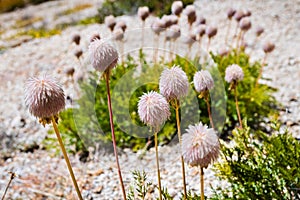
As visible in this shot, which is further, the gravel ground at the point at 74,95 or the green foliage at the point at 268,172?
the gravel ground at the point at 74,95

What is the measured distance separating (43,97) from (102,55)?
11.4 inches

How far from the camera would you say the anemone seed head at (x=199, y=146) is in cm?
117

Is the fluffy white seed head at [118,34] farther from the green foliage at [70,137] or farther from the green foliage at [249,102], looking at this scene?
the green foliage at [249,102]

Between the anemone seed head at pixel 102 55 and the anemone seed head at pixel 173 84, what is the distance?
0.72 feet

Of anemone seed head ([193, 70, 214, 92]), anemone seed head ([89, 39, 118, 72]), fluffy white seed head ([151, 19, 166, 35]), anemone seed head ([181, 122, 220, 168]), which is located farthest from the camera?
fluffy white seed head ([151, 19, 166, 35])

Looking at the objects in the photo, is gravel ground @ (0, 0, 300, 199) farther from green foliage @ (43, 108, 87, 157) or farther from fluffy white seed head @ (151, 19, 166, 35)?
fluffy white seed head @ (151, 19, 166, 35)

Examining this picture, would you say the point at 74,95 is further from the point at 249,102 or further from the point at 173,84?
the point at 173,84

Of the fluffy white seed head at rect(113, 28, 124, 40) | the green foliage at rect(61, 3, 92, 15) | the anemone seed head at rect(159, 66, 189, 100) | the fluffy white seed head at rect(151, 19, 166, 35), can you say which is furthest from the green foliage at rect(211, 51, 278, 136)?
the green foliage at rect(61, 3, 92, 15)

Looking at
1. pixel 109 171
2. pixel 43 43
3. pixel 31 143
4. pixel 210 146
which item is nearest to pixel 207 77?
pixel 210 146

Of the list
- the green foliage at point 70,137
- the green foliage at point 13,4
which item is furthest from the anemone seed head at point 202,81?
the green foliage at point 13,4

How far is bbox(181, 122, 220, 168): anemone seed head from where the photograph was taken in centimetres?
117

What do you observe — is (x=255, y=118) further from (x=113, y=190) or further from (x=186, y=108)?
(x=113, y=190)

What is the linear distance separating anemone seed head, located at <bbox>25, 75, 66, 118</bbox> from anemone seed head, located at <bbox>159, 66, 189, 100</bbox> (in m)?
0.38

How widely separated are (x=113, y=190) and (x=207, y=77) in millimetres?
1348
